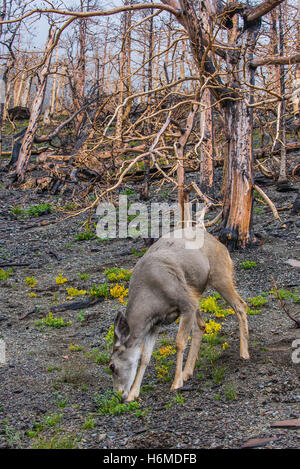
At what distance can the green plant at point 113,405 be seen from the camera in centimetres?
582

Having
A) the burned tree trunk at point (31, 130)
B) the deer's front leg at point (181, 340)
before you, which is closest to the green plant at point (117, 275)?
the deer's front leg at point (181, 340)

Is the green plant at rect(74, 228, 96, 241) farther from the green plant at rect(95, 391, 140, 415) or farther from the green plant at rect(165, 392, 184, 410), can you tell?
the green plant at rect(165, 392, 184, 410)

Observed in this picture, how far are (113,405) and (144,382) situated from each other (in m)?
0.92

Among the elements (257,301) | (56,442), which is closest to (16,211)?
(257,301)

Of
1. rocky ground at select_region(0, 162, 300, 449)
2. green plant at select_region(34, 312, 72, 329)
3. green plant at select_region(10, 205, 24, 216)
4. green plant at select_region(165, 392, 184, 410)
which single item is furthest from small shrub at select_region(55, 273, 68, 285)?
green plant at select_region(10, 205, 24, 216)

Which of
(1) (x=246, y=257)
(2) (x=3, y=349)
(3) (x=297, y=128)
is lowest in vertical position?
(2) (x=3, y=349)

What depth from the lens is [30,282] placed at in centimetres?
1192

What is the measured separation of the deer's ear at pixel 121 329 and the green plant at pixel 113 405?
66 cm

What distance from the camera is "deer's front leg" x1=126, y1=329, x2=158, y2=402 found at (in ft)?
20.3

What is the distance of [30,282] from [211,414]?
7.30 meters

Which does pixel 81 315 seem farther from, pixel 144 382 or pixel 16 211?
pixel 16 211

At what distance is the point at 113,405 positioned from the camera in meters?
5.95
